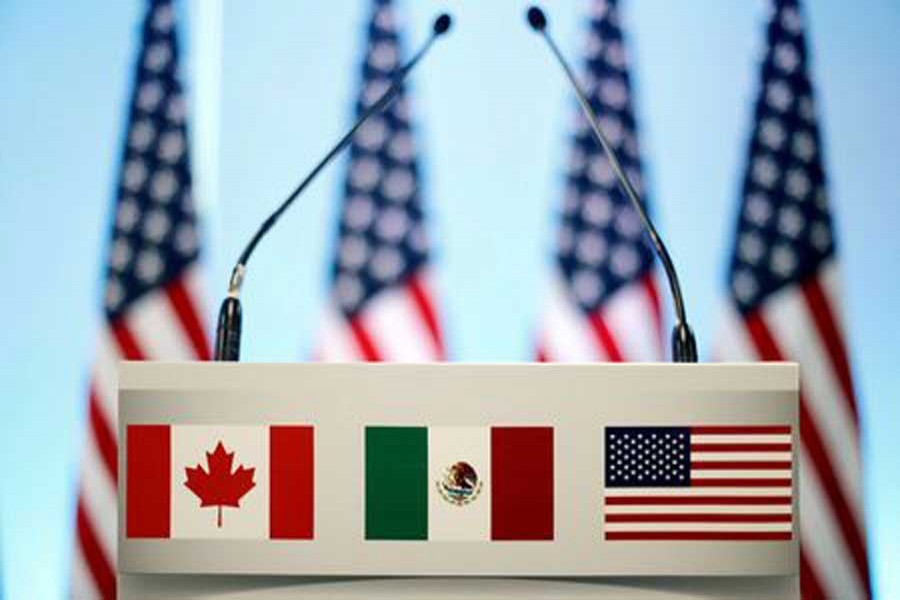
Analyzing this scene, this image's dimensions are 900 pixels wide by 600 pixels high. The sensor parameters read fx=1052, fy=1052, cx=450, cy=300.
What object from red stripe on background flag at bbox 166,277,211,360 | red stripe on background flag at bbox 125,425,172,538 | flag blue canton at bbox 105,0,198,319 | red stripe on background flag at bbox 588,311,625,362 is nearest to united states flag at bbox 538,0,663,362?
red stripe on background flag at bbox 588,311,625,362

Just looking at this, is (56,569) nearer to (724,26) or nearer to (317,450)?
(317,450)

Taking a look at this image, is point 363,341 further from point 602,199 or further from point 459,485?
point 459,485

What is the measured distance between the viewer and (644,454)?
1615mm

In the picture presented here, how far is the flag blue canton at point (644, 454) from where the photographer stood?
1613mm

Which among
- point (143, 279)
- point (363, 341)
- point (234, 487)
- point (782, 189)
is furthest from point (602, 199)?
point (234, 487)

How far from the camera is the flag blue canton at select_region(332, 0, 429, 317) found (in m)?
3.15

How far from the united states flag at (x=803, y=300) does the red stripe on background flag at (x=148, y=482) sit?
1.96 meters

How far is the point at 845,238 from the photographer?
3.19m

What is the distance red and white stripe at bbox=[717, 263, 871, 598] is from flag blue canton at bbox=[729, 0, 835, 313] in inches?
2.5

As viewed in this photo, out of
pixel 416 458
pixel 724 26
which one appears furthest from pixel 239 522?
pixel 724 26

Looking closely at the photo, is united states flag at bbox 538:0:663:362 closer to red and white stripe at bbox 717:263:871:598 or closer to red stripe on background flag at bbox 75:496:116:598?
red and white stripe at bbox 717:263:871:598

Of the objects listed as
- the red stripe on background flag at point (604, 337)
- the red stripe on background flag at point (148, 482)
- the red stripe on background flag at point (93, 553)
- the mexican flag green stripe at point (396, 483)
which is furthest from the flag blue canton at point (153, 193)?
the mexican flag green stripe at point (396, 483)

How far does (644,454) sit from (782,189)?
5.78 feet

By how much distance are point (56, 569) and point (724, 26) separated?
2639 mm
